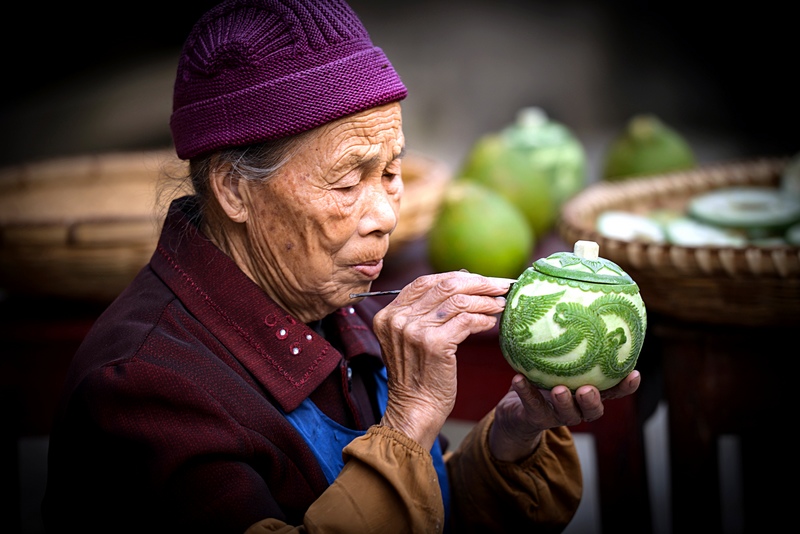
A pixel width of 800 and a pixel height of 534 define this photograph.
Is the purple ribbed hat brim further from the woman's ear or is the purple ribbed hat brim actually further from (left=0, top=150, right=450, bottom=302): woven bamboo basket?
(left=0, top=150, right=450, bottom=302): woven bamboo basket

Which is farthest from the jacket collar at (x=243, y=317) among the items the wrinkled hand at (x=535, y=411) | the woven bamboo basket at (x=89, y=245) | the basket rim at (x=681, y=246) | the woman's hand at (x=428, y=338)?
→ the basket rim at (x=681, y=246)

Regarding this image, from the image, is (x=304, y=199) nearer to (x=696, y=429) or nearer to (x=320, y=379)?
(x=320, y=379)

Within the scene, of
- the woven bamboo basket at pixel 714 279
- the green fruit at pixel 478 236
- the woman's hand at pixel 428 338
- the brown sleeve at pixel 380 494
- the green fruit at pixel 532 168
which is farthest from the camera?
the green fruit at pixel 532 168

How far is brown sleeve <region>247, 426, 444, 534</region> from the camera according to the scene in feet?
5.09

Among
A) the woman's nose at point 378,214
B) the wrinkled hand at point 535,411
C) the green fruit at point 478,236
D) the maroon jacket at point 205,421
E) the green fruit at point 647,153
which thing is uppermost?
the woman's nose at point 378,214

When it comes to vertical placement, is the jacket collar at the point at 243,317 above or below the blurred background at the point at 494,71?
above

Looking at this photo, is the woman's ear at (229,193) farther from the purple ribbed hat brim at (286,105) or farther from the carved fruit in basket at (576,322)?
the carved fruit in basket at (576,322)

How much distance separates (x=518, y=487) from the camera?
2092 millimetres

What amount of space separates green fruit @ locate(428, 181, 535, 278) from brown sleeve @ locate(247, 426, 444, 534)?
1879mm

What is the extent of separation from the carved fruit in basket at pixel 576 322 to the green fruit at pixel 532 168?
238cm

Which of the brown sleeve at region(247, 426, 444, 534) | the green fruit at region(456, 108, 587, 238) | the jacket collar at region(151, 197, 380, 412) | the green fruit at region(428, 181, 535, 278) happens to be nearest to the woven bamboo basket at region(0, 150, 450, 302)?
the green fruit at region(428, 181, 535, 278)

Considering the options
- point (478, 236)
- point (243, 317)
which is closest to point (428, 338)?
point (243, 317)

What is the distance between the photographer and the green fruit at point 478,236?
3.49 metres

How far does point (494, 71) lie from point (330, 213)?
488cm
